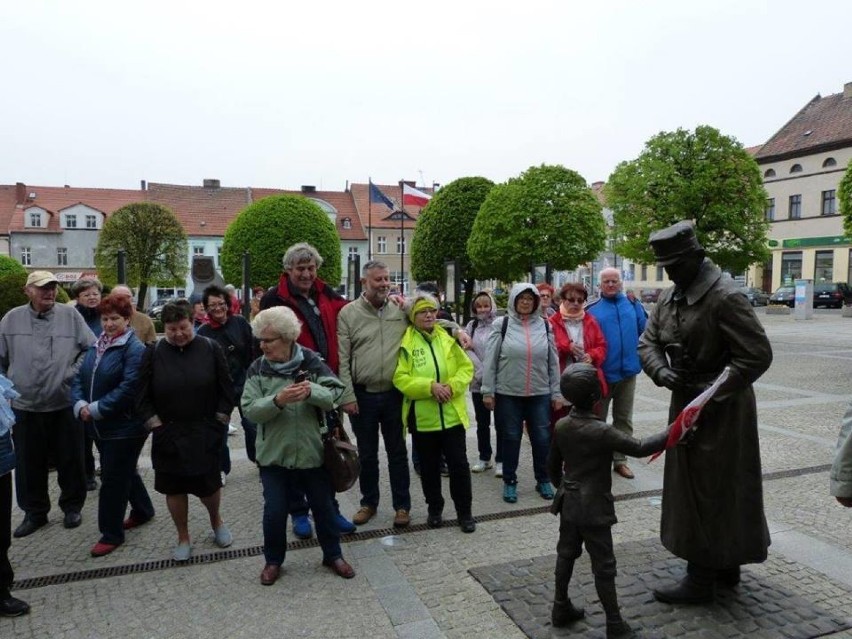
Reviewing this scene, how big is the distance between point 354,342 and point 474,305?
229 centimetres

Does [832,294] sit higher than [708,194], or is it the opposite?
[708,194]

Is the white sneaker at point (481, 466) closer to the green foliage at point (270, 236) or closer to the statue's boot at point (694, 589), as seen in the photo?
the statue's boot at point (694, 589)

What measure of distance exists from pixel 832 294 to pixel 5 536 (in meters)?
43.2

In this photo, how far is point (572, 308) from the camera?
6094 millimetres

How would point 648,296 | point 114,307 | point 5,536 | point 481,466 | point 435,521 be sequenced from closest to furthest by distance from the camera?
1. point 5,536
2. point 114,307
3. point 435,521
4. point 481,466
5. point 648,296

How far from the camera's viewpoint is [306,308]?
4828 millimetres

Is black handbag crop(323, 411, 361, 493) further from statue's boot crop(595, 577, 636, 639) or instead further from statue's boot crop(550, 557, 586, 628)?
statue's boot crop(595, 577, 636, 639)

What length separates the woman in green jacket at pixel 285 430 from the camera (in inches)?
152

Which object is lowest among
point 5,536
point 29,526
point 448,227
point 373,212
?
point 29,526

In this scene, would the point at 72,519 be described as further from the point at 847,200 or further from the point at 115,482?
the point at 847,200

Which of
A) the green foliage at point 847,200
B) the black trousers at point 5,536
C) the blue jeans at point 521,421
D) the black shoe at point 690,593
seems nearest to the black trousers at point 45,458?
the black trousers at point 5,536

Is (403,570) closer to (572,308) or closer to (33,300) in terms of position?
(572,308)

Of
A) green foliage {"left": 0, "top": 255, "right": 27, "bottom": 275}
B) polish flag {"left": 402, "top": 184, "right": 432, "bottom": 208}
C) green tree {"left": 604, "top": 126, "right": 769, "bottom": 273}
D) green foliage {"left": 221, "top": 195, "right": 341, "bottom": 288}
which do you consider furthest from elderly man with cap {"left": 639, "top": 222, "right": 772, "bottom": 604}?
green foliage {"left": 221, "top": 195, "right": 341, "bottom": 288}


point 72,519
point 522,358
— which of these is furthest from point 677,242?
point 72,519
